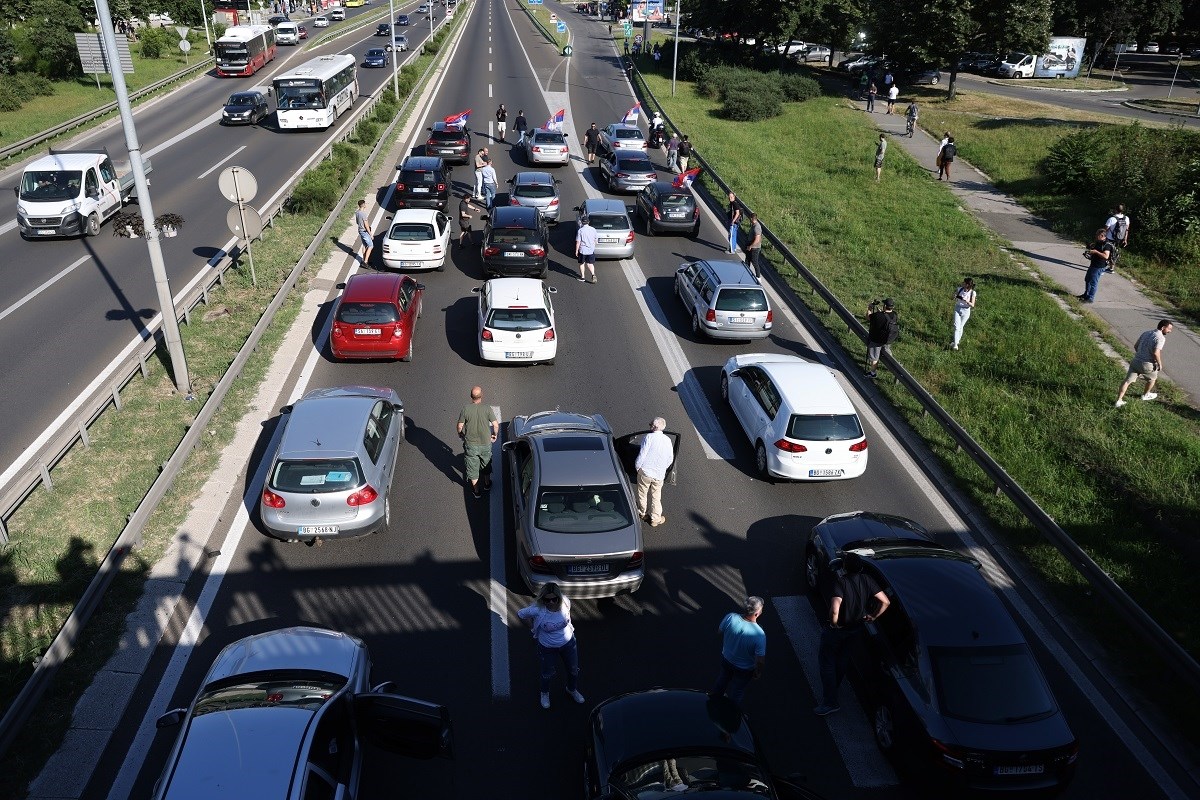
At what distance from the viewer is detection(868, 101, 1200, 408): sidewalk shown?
1745 centimetres

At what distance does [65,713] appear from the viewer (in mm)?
8109

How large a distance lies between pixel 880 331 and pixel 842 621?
8694 millimetres

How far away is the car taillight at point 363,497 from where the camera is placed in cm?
1046

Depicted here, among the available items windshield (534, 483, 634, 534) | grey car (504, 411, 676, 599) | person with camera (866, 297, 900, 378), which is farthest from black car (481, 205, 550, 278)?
windshield (534, 483, 634, 534)

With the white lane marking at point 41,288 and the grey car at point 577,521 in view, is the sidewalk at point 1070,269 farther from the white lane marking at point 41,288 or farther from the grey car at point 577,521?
the white lane marking at point 41,288

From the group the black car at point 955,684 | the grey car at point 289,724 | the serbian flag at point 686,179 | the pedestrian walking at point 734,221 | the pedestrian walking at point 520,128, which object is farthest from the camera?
the pedestrian walking at point 520,128

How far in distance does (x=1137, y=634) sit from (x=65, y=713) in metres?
11.5

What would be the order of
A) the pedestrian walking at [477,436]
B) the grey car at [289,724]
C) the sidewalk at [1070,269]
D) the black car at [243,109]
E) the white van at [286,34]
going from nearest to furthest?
the grey car at [289,724], the pedestrian walking at [477,436], the sidewalk at [1070,269], the black car at [243,109], the white van at [286,34]

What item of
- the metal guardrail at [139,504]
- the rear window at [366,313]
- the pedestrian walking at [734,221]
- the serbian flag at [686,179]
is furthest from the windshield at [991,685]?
the serbian flag at [686,179]

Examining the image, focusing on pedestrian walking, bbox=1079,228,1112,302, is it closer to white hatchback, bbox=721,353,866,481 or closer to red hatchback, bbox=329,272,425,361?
white hatchback, bbox=721,353,866,481

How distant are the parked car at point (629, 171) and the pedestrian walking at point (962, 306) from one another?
525 inches

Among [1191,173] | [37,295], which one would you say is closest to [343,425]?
[37,295]

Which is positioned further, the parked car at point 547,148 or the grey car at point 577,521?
the parked car at point 547,148

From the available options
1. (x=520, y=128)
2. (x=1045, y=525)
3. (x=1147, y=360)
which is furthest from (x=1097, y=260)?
(x=520, y=128)
